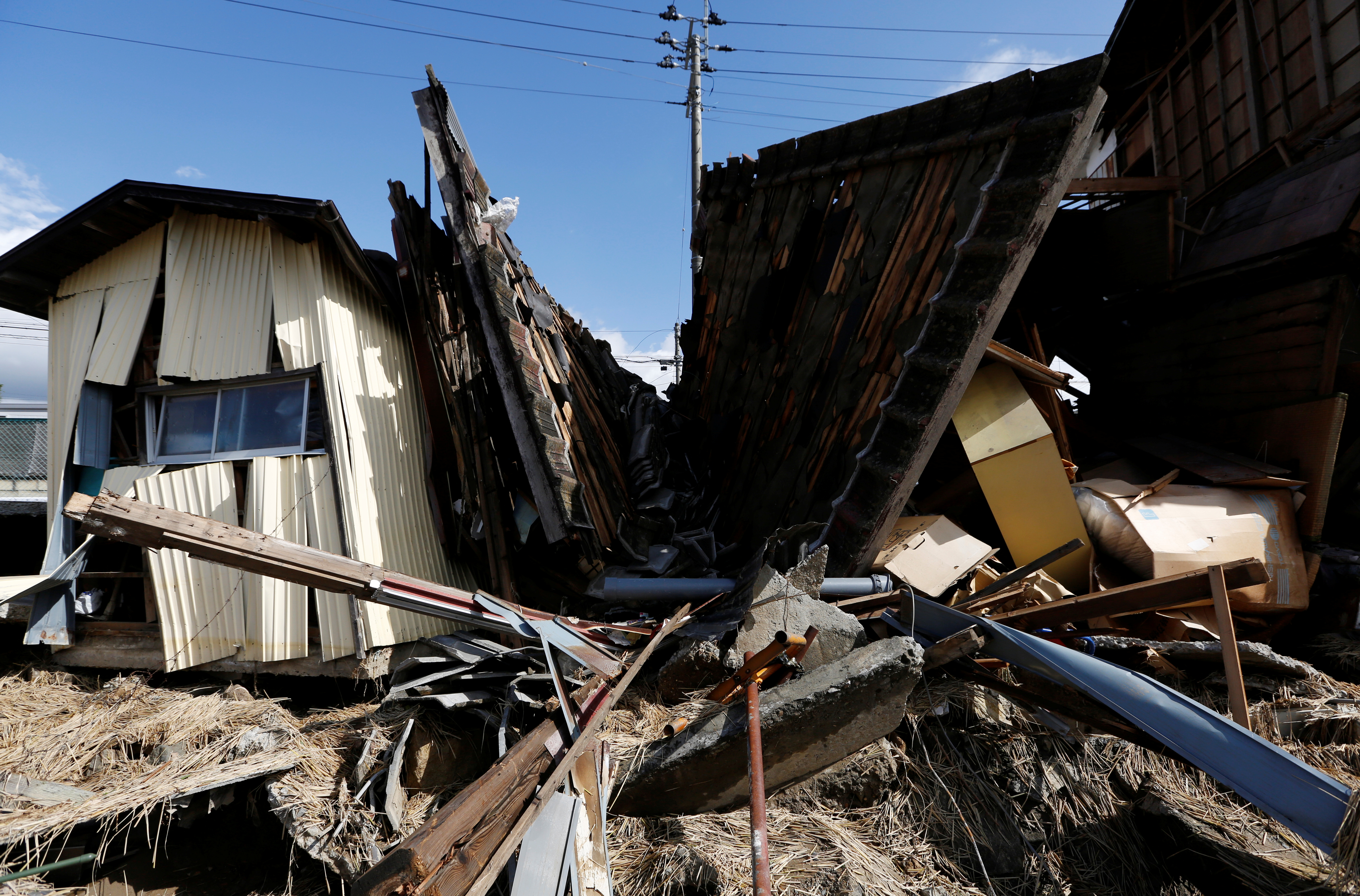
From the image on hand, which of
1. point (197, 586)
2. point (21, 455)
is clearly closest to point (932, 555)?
point (197, 586)

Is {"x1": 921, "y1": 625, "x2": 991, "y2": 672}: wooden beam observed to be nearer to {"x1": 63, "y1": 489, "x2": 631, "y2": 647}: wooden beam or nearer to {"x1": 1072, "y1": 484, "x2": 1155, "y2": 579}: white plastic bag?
{"x1": 1072, "y1": 484, "x2": 1155, "y2": 579}: white plastic bag

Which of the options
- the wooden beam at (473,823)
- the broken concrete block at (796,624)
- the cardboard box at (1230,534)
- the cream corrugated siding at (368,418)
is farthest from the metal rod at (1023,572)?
the cream corrugated siding at (368,418)

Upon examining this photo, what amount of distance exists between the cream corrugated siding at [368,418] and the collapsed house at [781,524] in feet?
0.15

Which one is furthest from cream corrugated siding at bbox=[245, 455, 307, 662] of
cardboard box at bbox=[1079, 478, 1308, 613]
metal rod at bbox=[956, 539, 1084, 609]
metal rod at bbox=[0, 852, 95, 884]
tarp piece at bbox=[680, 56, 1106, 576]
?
cardboard box at bbox=[1079, 478, 1308, 613]

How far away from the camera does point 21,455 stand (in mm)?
18438

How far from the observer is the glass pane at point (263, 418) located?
6.12m

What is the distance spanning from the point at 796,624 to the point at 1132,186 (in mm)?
6065

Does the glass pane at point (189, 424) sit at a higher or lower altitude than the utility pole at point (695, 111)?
lower

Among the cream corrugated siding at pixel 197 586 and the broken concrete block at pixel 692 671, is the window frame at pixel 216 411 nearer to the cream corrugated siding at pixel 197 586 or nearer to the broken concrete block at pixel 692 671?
the cream corrugated siding at pixel 197 586

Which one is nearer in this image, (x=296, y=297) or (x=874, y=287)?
(x=874, y=287)

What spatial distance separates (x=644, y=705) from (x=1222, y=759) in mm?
2879

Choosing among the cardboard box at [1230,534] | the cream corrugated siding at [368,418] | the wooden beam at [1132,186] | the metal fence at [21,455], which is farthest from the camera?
the metal fence at [21,455]

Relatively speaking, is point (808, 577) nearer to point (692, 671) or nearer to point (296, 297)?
point (692, 671)

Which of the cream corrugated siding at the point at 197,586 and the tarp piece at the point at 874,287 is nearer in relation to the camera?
the tarp piece at the point at 874,287
